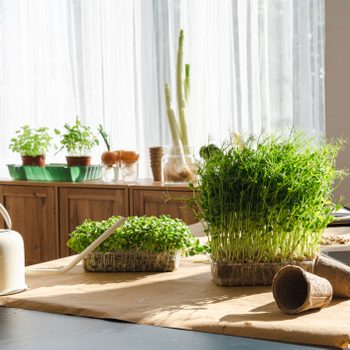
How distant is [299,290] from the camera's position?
53.3 inches

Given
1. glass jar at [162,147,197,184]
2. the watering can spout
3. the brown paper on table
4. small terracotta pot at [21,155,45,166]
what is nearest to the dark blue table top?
the brown paper on table

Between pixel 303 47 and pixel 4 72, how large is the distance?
214 cm

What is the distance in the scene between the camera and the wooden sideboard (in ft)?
13.3

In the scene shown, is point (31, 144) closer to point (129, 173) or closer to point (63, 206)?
point (63, 206)

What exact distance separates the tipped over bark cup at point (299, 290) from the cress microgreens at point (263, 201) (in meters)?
0.20

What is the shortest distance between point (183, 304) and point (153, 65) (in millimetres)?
3345

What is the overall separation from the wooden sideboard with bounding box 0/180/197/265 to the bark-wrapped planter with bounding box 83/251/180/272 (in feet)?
7.19

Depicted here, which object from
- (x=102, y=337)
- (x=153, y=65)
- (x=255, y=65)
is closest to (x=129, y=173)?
(x=153, y=65)

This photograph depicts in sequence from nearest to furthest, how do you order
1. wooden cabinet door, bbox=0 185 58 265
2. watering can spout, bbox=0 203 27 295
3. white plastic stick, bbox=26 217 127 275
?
watering can spout, bbox=0 203 27 295 → white plastic stick, bbox=26 217 127 275 → wooden cabinet door, bbox=0 185 58 265

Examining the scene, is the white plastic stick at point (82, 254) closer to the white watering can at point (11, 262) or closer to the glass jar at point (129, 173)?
the white watering can at point (11, 262)

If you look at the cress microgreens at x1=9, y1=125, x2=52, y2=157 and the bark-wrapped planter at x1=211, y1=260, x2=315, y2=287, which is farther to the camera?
the cress microgreens at x1=9, y1=125, x2=52, y2=157

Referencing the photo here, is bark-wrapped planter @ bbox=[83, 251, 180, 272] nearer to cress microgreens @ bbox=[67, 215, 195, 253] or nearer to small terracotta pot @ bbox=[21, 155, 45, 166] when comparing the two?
cress microgreens @ bbox=[67, 215, 195, 253]

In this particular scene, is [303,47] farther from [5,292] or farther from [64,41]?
[5,292]

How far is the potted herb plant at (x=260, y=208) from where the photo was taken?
1.55 m
